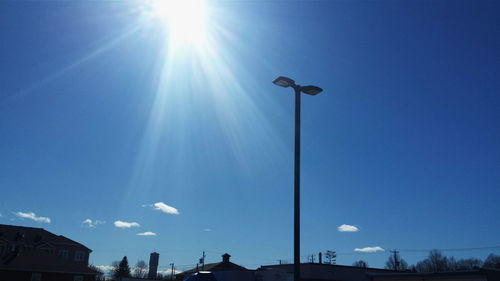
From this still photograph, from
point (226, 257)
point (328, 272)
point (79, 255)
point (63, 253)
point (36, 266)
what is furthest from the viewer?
point (79, 255)

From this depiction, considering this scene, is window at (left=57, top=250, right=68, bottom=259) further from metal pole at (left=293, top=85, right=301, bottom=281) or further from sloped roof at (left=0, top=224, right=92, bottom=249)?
metal pole at (left=293, top=85, right=301, bottom=281)

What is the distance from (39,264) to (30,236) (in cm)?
2433

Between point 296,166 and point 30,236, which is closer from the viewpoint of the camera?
point 296,166

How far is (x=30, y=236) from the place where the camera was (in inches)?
2514

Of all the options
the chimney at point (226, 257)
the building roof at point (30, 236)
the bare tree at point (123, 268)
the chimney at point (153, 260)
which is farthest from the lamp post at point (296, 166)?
the bare tree at point (123, 268)

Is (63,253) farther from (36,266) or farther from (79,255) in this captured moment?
(36,266)

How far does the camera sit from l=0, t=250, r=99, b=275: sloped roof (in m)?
41.1

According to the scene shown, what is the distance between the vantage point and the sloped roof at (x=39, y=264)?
41128mm

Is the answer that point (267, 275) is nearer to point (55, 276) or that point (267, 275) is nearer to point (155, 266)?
point (55, 276)

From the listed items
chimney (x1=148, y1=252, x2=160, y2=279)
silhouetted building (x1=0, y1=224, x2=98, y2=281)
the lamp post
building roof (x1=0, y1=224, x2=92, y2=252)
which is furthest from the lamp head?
chimney (x1=148, y1=252, x2=160, y2=279)

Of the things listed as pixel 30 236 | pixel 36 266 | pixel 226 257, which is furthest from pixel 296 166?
pixel 30 236

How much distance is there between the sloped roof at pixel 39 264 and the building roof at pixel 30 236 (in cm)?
1957

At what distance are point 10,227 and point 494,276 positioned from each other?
67.3m

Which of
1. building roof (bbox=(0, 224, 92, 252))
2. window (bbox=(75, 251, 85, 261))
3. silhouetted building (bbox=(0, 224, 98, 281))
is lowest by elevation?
silhouetted building (bbox=(0, 224, 98, 281))
